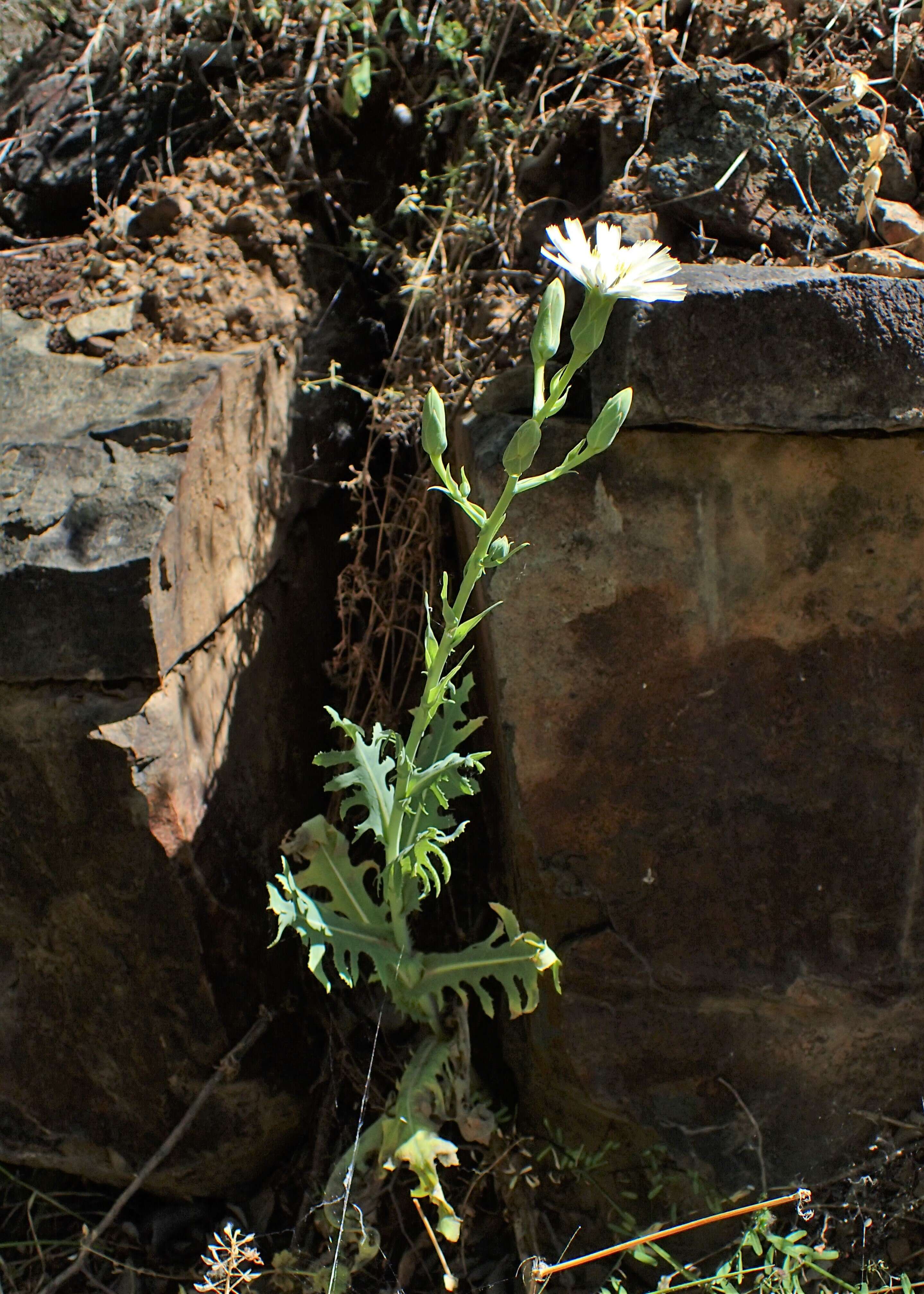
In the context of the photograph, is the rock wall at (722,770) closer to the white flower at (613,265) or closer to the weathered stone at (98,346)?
the white flower at (613,265)

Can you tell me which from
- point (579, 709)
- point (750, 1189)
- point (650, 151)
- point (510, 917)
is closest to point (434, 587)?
point (579, 709)

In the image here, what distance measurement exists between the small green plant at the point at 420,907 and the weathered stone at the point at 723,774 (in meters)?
0.13

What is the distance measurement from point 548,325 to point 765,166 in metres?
1.15

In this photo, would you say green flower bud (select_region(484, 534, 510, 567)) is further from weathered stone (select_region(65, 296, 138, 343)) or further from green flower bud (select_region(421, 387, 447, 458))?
weathered stone (select_region(65, 296, 138, 343))

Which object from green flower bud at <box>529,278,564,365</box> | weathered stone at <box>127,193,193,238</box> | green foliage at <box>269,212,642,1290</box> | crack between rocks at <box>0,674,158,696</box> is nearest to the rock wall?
green foliage at <box>269,212,642,1290</box>

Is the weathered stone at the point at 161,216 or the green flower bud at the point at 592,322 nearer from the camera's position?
the green flower bud at the point at 592,322

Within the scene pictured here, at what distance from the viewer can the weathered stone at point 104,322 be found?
7.65ft

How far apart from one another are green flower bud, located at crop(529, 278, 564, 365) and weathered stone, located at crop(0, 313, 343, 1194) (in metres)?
0.82

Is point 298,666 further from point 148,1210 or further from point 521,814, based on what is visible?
point 148,1210

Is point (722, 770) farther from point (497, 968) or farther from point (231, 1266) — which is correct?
point (231, 1266)

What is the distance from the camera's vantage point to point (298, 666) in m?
2.43

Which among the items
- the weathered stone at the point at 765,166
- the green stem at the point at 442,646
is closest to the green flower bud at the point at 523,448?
the green stem at the point at 442,646

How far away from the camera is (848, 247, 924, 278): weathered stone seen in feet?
6.44

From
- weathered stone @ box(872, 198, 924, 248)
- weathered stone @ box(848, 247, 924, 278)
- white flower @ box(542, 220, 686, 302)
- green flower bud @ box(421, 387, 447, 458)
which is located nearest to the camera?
white flower @ box(542, 220, 686, 302)
